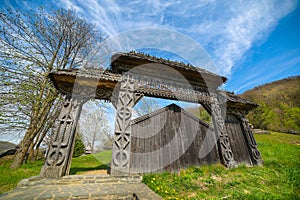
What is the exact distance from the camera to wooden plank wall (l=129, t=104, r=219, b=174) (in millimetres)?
5352

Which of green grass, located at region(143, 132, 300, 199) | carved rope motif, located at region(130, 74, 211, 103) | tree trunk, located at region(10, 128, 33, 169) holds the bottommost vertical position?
green grass, located at region(143, 132, 300, 199)

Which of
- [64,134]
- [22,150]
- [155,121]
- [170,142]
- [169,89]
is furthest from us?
[22,150]

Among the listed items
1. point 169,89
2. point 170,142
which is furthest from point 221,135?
point 169,89

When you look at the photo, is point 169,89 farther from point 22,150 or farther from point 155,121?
point 22,150

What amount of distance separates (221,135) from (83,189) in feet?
22.3

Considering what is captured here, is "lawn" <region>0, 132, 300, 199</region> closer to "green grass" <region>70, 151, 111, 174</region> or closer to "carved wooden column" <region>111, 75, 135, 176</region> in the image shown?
"carved wooden column" <region>111, 75, 135, 176</region>

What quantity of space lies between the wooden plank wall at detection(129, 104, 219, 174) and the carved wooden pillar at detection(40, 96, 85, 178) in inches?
93.9

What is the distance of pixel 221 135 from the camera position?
6.93 metres

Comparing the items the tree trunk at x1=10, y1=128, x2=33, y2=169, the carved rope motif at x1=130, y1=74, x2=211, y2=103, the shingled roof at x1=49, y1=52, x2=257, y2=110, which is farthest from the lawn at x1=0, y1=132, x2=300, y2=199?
the shingled roof at x1=49, y1=52, x2=257, y2=110

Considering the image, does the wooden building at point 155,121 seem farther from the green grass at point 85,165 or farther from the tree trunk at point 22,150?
the tree trunk at point 22,150

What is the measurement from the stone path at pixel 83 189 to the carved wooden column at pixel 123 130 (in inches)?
15.5

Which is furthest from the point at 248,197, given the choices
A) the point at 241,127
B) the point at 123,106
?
the point at 241,127

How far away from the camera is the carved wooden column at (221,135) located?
254 inches

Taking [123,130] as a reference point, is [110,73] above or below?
above
